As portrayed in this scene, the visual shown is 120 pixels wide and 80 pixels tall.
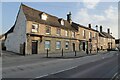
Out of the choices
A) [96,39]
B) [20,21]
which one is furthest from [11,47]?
[96,39]

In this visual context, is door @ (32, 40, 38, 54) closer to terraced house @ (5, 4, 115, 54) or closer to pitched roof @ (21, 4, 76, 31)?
terraced house @ (5, 4, 115, 54)

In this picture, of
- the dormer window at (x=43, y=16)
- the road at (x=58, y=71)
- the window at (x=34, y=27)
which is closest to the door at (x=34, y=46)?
the window at (x=34, y=27)

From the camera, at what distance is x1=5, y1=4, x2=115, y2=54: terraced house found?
3434 cm

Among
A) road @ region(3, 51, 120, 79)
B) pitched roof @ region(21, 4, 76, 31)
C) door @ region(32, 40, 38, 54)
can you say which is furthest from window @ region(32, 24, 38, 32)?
road @ region(3, 51, 120, 79)

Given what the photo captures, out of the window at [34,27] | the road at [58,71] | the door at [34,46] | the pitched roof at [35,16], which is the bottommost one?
the road at [58,71]

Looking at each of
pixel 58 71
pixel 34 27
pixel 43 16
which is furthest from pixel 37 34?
pixel 58 71

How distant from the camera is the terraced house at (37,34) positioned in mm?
34344

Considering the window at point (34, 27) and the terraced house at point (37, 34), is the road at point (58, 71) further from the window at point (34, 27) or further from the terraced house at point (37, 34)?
the window at point (34, 27)

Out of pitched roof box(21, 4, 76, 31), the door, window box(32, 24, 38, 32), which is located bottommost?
the door

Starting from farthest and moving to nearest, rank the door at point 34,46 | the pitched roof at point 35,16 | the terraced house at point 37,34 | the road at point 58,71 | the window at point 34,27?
the pitched roof at point 35,16 < the window at point 34,27 < the door at point 34,46 < the terraced house at point 37,34 < the road at point 58,71

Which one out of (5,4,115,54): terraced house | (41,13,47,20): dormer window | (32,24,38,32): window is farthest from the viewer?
(41,13,47,20): dormer window

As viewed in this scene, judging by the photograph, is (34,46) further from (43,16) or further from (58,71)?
(58,71)

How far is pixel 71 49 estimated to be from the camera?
48656 millimetres

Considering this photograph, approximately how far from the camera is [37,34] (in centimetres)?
3578
